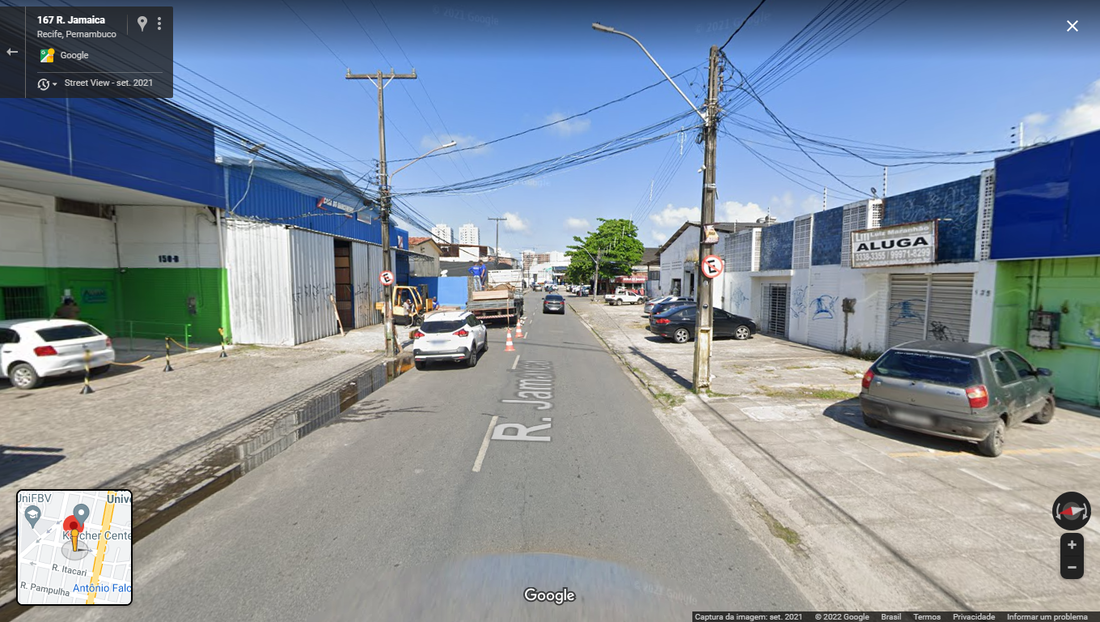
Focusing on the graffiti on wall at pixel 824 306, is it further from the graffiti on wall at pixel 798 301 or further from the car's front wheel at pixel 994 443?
the car's front wheel at pixel 994 443

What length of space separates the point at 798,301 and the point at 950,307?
6.12 m

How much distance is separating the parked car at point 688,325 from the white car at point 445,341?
8.87 m

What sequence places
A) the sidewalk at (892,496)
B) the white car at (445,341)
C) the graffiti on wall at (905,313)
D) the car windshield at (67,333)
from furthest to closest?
the graffiti on wall at (905,313), the white car at (445,341), the car windshield at (67,333), the sidewalk at (892,496)

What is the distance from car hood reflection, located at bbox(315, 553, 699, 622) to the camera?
10.0 feet

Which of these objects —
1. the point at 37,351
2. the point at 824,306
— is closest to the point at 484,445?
the point at 37,351

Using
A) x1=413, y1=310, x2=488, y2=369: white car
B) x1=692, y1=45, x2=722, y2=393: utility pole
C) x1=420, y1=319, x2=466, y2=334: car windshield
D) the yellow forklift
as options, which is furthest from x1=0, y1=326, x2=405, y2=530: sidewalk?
x1=692, y1=45, x2=722, y2=393: utility pole

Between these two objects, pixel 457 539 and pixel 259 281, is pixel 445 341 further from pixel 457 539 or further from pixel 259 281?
pixel 259 281

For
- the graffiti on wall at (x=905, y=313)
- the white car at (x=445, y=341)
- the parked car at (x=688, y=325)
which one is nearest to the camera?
the white car at (x=445, y=341)

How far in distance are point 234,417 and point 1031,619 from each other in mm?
10426

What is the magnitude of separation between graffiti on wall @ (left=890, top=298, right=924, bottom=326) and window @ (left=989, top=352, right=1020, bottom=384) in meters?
6.80

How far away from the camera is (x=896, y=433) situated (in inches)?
274

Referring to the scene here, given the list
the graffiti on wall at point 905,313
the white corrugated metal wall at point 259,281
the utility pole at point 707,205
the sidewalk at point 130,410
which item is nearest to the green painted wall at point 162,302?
the white corrugated metal wall at point 259,281

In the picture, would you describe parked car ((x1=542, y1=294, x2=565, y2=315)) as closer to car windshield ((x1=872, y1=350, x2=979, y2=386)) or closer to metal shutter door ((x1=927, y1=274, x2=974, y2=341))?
metal shutter door ((x1=927, y1=274, x2=974, y2=341))

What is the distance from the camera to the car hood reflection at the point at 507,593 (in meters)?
3.06
